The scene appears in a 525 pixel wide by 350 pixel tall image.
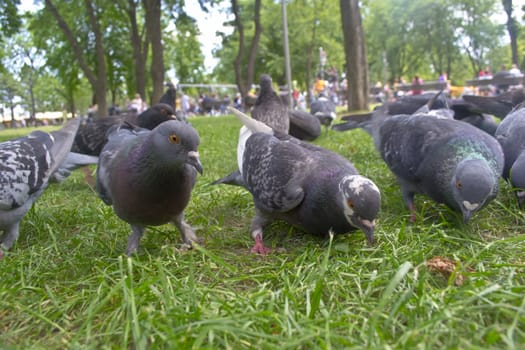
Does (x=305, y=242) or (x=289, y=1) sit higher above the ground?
(x=289, y=1)

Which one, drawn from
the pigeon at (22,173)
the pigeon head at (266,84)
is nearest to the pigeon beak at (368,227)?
the pigeon at (22,173)

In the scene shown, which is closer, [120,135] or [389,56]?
[120,135]

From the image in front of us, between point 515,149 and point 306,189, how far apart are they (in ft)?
6.57

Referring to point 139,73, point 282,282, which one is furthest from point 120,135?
point 139,73

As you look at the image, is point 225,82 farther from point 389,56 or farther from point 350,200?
point 350,200

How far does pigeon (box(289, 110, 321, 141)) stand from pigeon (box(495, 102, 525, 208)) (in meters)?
4.01

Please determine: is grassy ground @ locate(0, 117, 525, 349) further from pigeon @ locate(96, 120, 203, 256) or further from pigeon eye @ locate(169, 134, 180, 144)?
pigeon eye @ locate(169, 134, 180, 144)

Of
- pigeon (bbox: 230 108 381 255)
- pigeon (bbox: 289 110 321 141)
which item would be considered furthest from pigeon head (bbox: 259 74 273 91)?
pigeon (bbox: 230 108 381 255)

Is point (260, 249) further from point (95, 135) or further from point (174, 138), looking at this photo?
point (95, 135)

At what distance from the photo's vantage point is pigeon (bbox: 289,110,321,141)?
7820 millimetres

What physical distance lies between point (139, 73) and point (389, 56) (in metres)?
36.9

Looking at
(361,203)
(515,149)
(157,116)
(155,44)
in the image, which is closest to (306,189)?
(361,203)

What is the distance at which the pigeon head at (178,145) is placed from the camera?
233cm

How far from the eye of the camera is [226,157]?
21.1 feet
